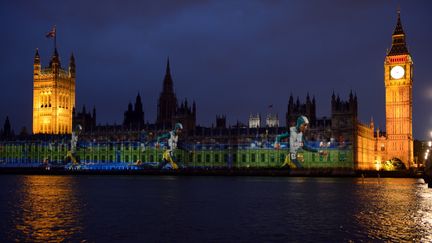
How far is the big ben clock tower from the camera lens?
5064 inches

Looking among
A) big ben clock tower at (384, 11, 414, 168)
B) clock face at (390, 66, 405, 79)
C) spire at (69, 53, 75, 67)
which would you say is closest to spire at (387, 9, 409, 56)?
big ben clock tower at (384, 11, 414, 168)

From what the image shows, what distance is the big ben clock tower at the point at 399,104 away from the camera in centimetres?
12862

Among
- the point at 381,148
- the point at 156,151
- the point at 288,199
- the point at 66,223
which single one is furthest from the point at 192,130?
the point at 66,223

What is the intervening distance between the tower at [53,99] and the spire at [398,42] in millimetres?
85537

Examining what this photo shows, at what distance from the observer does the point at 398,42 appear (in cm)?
13588

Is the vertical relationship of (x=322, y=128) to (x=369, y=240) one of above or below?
above

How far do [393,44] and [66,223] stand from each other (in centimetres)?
11608

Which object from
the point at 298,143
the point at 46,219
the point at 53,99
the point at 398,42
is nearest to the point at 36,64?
the point at 53,99

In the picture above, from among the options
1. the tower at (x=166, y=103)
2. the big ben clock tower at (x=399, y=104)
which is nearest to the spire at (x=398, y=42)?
the big ben clock tower at (x=399, y=104)

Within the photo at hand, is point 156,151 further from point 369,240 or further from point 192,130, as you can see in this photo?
point 369,240

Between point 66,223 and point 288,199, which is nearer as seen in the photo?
point 66,223

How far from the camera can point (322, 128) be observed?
384ft

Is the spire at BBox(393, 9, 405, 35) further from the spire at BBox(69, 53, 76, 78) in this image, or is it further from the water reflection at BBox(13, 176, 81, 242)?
the water reflection at BBox(13, 176, 81, 242)

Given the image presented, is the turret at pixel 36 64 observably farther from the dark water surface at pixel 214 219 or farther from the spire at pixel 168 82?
the dark water surface at pixel 214 219
